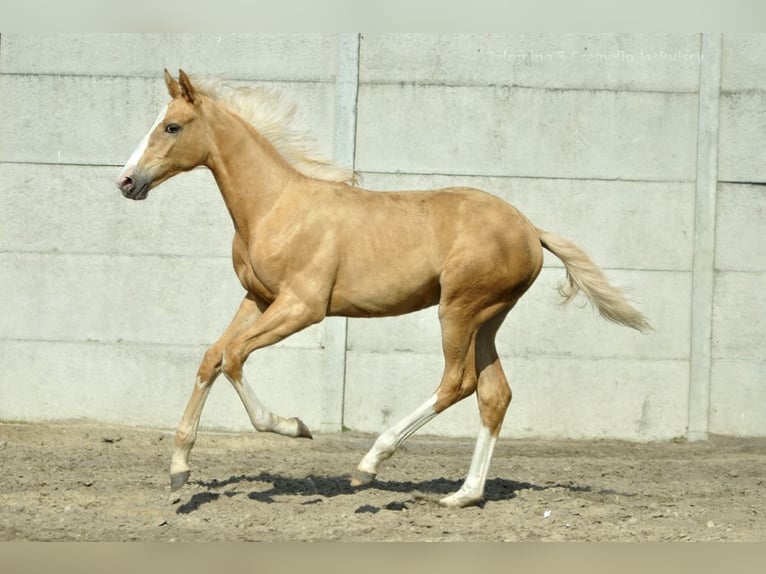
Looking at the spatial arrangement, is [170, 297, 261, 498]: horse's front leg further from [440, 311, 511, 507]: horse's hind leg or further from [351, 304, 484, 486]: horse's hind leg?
[440, 311, 511, 507]: horse's hind leg

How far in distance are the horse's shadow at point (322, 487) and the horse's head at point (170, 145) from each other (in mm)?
1733

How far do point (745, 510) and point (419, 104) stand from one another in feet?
15.1

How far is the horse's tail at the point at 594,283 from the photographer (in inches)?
245

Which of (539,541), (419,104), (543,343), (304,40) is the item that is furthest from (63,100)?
(539,541)

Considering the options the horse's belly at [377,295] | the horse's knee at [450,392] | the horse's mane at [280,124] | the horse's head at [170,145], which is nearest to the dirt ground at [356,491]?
the horse's knee at [450,392]

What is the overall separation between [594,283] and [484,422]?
102 centimetres

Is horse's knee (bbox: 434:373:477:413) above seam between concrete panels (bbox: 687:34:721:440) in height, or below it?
below

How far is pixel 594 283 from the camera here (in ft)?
20.5

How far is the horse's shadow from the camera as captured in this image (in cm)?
614

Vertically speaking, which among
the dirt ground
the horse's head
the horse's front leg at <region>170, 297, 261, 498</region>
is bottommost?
the dirt ground

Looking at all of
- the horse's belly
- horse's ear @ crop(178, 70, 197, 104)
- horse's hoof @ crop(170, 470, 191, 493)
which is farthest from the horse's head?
horse's hoof @ crop(170, 470, 191, 493)

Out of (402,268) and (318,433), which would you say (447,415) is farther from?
(402,268)

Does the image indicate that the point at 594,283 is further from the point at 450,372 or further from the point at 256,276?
the point at 256,276

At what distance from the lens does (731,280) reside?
30.5ft
